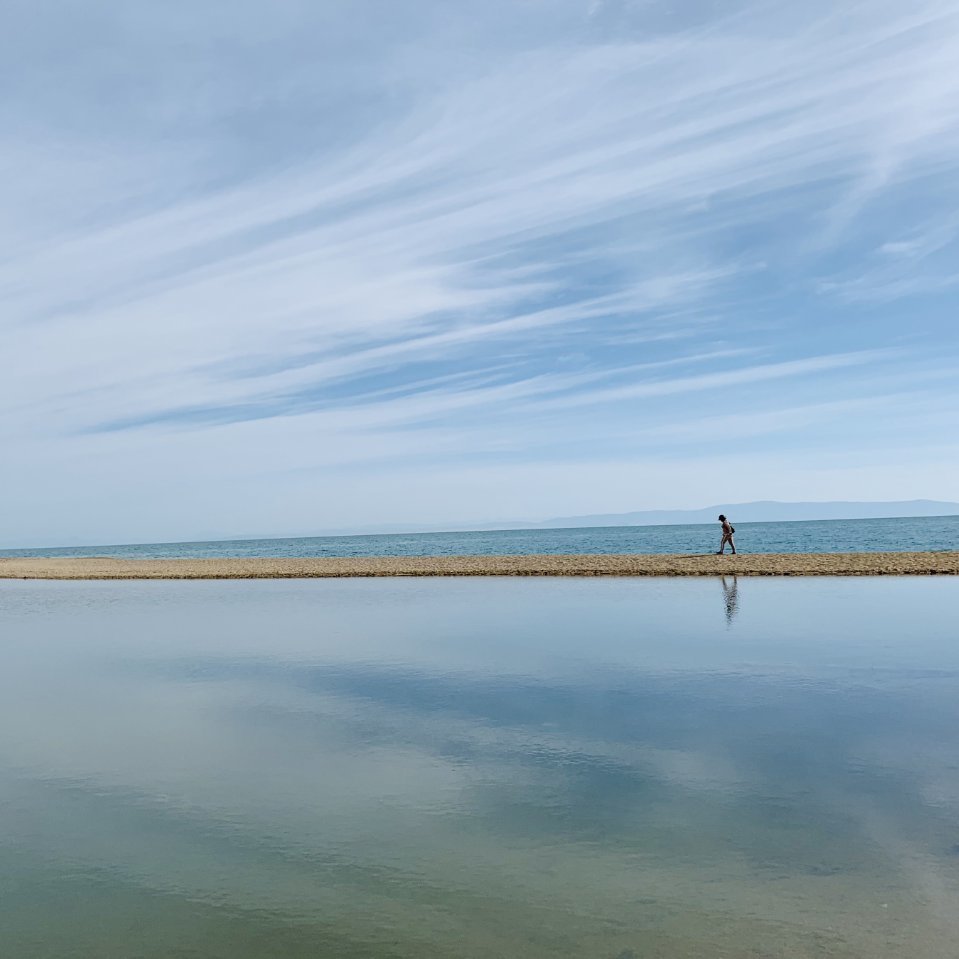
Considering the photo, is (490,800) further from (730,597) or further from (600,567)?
(600,567)

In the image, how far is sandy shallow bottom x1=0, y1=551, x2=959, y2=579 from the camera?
32.0 metres

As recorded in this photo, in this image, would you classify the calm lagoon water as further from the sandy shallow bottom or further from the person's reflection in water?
the sandy shallow bottom

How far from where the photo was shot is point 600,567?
3566 cm

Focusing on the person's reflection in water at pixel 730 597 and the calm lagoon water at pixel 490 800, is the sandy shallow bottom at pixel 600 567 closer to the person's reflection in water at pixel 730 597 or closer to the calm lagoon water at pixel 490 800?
the person's reflection in water at pixel 730 597

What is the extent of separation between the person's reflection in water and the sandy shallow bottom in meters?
2.88

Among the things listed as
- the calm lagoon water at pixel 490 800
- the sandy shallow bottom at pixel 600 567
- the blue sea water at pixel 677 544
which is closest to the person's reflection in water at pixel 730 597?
the sandy shallow bottom at pixel 600 567

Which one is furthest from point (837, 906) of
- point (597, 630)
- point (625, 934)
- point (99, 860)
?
point (597, 630)

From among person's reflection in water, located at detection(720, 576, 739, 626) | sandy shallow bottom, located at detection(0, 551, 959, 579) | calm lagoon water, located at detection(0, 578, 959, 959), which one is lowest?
calm lagoon water, located at detection(0, 578, 959, 959)

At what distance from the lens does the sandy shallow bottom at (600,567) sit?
3195 cm

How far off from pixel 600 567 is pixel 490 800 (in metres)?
28.3

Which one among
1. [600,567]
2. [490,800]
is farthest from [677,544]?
[490,800]

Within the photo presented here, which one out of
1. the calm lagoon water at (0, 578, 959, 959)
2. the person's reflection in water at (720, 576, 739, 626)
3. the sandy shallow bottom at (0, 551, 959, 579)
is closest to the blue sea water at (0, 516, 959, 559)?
the sandy shallow bottom at (0, 551, 959, 579)

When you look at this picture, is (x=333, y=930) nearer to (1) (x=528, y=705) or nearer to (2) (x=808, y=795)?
(2) (x=808, y=795)

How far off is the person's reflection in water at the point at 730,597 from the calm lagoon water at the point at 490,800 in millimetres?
3334
